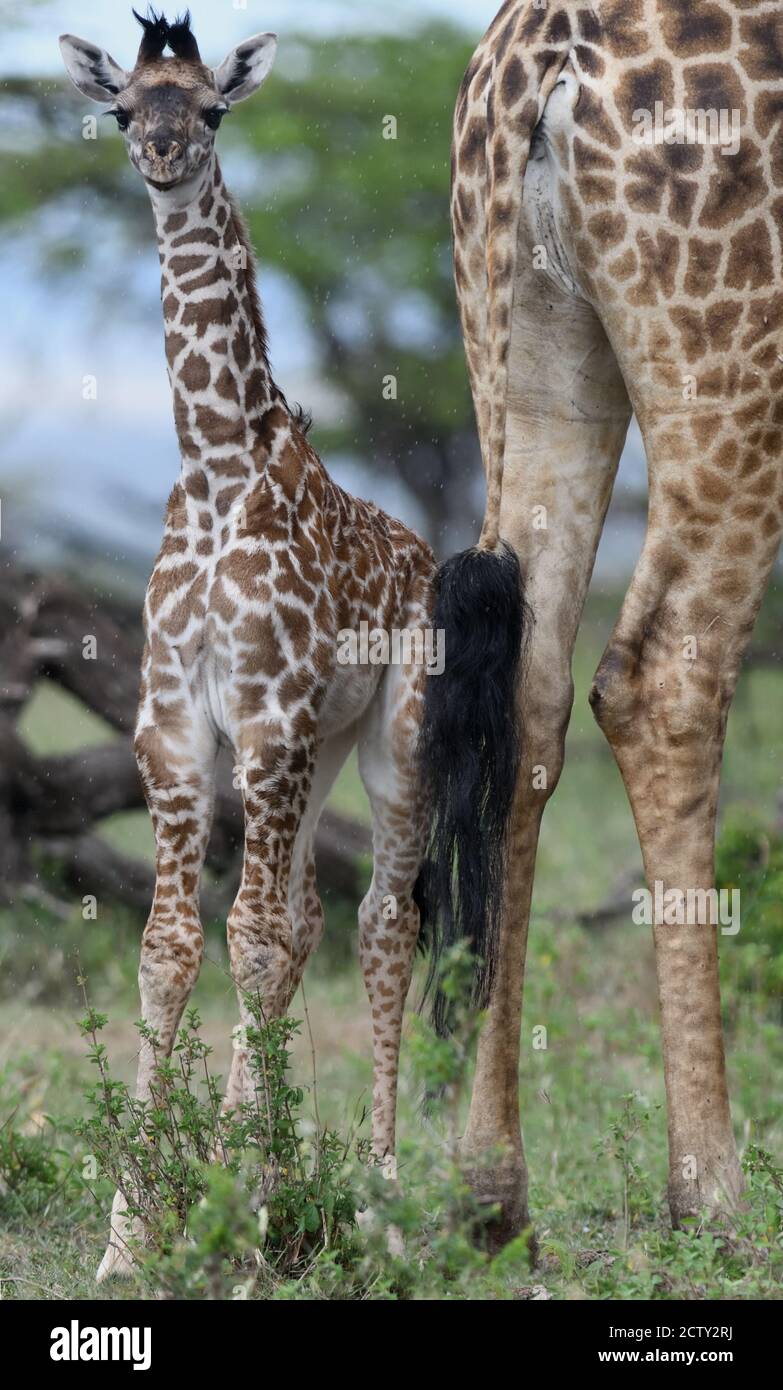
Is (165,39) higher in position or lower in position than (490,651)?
higher

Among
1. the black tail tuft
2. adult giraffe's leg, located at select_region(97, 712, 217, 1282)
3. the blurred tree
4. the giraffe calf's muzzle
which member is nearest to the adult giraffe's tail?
the black tail tuft

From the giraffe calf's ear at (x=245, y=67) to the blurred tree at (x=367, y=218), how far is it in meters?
10.1

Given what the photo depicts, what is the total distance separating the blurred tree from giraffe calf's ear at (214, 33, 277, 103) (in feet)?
33.0

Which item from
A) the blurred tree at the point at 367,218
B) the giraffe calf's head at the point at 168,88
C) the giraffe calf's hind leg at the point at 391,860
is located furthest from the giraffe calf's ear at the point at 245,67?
the blurred tree at the point at 367,218

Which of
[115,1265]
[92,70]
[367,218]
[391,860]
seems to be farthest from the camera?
[367,218]

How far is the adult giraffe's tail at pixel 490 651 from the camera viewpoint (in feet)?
13.1

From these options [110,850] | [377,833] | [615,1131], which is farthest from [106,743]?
[615,1131]

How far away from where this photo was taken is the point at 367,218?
1511 cm

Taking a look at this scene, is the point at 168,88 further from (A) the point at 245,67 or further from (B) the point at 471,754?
(B) the point at 471,754

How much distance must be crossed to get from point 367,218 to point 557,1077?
10.4m

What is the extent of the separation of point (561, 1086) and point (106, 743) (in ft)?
10.3

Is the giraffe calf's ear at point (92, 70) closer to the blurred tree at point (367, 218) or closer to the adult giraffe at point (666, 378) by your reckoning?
the adult giraffe at point (666, 378)

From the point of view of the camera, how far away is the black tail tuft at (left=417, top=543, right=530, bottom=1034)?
399 centimetres

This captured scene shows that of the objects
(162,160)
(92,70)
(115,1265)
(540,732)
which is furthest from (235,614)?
(115,1265)
